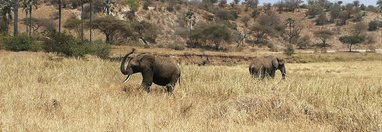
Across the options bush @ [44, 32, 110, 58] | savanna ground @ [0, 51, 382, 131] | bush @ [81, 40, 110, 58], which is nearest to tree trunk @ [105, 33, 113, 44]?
bush @ [81, 40, 110, 58]

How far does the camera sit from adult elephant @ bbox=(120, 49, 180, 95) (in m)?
11.2

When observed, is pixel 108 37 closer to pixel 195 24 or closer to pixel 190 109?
pixel 195 24

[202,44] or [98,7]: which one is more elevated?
[98,7]

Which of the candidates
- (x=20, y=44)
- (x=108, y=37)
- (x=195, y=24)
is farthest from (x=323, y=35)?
(x=20, y=44)

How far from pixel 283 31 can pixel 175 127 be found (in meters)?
109

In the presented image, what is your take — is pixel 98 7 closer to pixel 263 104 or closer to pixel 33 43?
pixel 33 43

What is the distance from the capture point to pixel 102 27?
70.2 metres

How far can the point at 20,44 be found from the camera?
34.9m

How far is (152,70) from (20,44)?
26344 millimetres

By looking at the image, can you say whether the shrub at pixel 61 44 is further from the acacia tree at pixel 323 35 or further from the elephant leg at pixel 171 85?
the acacia tree at pixel 323 35

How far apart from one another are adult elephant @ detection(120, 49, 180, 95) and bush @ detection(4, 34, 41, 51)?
25012 mm

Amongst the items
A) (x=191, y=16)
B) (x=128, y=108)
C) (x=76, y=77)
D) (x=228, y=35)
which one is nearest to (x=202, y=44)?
(x=228, y=35)

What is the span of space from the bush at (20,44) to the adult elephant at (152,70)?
25.0 meters

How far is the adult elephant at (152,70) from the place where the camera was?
1123 centimetres
